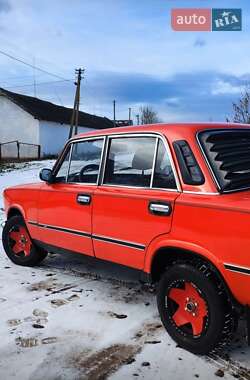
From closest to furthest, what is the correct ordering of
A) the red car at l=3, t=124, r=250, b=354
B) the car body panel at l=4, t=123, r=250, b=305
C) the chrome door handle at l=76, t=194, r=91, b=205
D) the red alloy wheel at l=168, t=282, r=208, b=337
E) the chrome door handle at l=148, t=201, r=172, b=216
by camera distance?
the car body panel at l=4, t=123, r=250, b=305 < the red car at l=3, t=124, r=250, b=354 < the red alloy wheel at l=168, t=282, r=208, b=337 < the chrome door handle at l=148, t=201, r=172, b=216 < the chrome door handle at l=76, t=194, r=91, b=205

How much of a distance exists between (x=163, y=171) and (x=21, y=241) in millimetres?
2991

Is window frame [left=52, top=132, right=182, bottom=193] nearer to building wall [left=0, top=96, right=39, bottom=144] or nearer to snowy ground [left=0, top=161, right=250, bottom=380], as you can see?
snowy ground [left=0, top=161, right=250, bottom=380]

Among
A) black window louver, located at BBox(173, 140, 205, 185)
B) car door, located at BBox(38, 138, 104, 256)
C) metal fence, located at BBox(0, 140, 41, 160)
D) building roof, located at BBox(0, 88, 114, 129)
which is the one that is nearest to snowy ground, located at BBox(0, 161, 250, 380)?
car door, located at BBox(38, 138, 104, 256)

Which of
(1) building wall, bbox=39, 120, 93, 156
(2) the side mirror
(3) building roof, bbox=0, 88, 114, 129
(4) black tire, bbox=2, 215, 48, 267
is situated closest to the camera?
(2) the side mirror

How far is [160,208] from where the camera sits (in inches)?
153

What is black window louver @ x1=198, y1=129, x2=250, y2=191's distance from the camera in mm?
3670

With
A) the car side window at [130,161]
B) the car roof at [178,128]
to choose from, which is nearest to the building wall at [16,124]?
the car side window at [130,161]

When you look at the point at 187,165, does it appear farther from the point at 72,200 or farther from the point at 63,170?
the point at 63,170

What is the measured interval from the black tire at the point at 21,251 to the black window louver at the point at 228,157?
309 cm

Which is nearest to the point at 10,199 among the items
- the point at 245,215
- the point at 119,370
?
the point at 119,370

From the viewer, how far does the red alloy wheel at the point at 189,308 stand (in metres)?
3.66

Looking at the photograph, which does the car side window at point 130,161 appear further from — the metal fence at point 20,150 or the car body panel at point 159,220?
the metal fence at point 20,150

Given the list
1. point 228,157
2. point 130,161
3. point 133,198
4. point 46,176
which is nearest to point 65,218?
point 46,176

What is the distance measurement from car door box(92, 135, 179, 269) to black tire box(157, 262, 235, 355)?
0.38 metres
